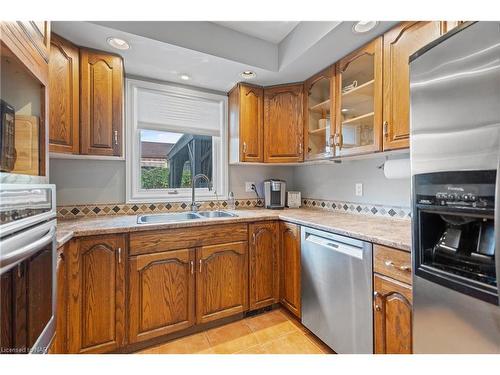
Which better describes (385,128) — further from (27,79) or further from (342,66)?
(27,79)

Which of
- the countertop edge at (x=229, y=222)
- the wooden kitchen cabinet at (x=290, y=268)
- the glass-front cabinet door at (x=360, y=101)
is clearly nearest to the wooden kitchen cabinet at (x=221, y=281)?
the countertop edge at (x=229, y=222)

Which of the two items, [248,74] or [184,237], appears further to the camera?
[248,74]

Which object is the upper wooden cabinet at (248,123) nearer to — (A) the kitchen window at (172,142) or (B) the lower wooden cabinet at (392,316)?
(A) the kitchen window at (172,142)

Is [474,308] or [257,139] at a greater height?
[257,139]

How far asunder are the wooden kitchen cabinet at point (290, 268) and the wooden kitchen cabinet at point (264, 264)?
5 centimetres

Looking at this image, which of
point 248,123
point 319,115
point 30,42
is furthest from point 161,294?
point 319,115

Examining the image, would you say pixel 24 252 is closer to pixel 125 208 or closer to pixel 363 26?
pixel 125 208

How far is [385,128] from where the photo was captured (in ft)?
4.94

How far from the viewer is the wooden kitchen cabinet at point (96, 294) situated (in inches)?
54.1

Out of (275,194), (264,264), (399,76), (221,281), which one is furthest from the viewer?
(275,194)

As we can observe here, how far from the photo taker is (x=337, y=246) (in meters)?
1.50

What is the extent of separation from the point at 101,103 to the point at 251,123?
126 cm
